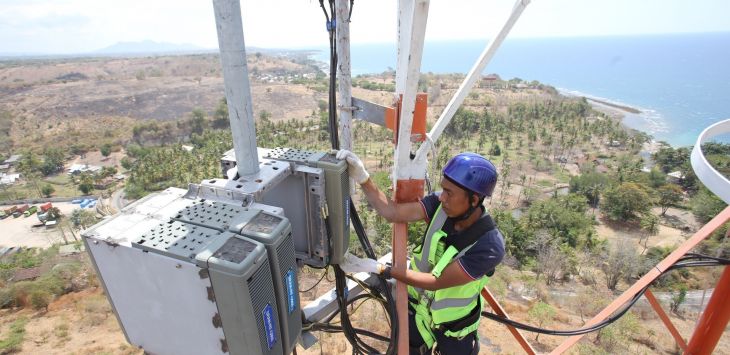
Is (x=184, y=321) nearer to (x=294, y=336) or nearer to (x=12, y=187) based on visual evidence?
(x=294, y=336)

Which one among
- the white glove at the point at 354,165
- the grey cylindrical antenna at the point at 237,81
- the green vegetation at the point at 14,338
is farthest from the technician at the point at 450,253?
the green vegetation at the point at 14,338

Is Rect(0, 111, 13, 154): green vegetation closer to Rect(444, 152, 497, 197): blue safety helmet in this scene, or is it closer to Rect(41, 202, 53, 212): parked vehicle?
Rect(41, 202, 53, 212): parked vehicle

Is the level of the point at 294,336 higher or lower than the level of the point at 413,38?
lower

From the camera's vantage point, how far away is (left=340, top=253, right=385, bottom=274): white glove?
307cm

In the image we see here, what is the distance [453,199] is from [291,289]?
1370 millimetres

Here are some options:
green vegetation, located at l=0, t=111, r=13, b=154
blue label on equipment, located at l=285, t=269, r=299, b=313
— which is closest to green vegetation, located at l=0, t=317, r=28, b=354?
blue label on equipment, located at l=285, t=269, r=299, b=313

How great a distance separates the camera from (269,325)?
210 cm

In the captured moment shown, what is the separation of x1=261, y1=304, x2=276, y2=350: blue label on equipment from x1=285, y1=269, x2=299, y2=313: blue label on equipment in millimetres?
200

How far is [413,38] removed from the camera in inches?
Result: 88.4

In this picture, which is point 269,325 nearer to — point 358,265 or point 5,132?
point 358,265

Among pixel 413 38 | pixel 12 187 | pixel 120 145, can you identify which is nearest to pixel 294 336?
pixel 413 38

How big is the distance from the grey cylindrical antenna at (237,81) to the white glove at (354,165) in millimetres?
684

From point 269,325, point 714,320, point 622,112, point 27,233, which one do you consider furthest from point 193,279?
point 622,112

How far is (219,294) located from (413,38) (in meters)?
1.87
